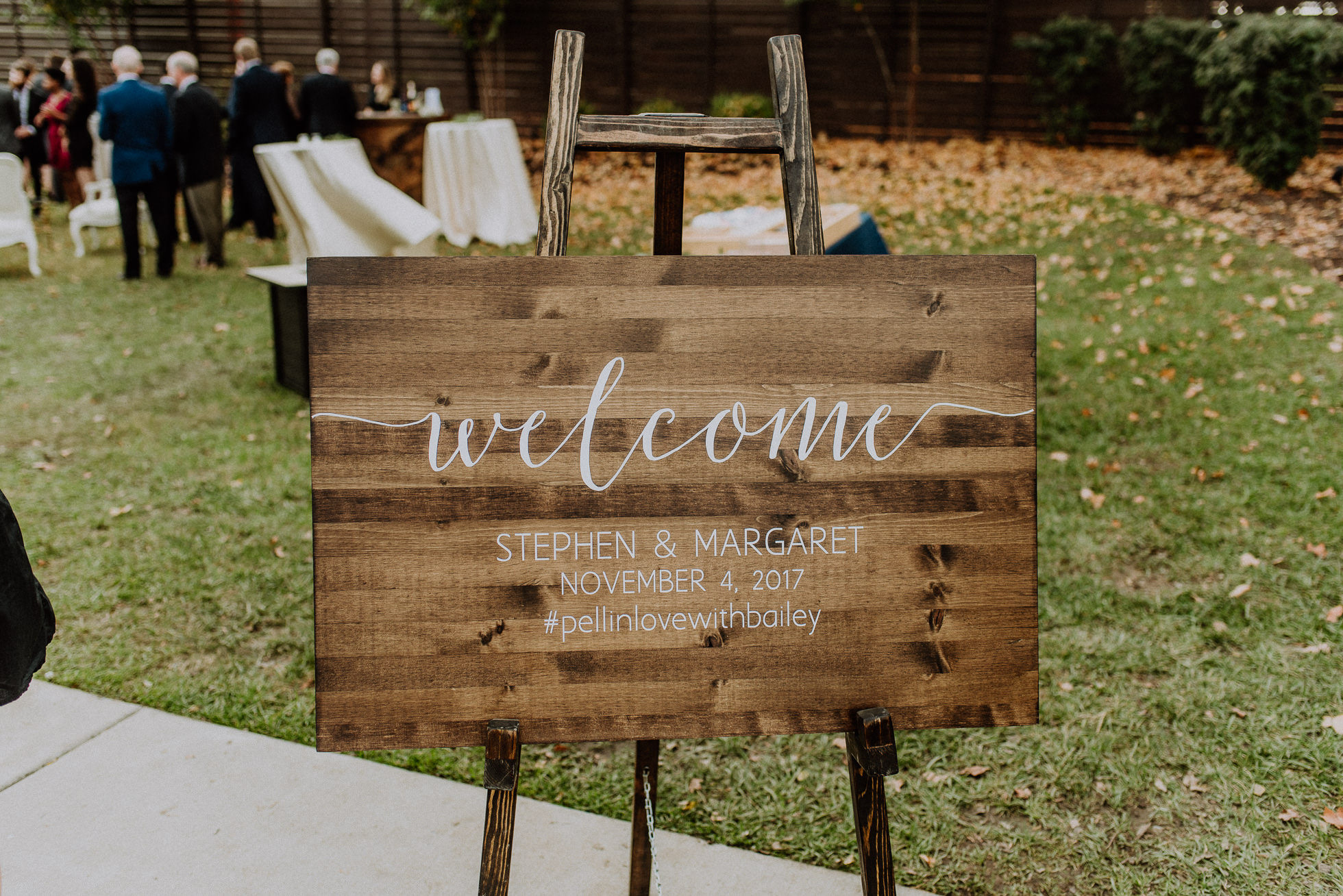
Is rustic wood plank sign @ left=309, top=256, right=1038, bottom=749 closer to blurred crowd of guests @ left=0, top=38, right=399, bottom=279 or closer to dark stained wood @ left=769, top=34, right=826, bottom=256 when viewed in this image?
dark stained wood @ left=769, top=34, right=826, bottom=256

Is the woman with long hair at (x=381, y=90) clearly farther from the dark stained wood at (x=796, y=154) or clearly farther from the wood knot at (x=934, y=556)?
the wood knot at (x=934, y=556)

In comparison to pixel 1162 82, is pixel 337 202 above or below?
below

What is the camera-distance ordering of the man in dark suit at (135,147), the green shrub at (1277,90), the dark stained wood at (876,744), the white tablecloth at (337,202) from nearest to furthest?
the dark stained wood at (876,744) < the white tablecloth at (337,202) < the man in dark suit at (135,147) < the green shrub at (1277,90)

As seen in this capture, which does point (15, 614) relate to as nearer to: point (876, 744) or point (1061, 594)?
point (876, 744)

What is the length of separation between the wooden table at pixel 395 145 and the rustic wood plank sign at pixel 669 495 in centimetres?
865

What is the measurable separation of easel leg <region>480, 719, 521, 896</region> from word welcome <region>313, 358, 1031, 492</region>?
0.39 metres

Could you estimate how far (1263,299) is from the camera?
5781 mm

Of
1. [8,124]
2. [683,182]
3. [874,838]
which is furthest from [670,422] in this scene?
[8,124]

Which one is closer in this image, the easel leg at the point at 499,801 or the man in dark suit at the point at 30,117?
the easel leg at the point at 499,801

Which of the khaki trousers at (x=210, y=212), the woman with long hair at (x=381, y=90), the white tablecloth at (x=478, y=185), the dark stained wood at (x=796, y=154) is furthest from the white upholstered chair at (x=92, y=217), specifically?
the dark stained wood at (x=796, y=154)

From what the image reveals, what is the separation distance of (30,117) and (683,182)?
42.4ft

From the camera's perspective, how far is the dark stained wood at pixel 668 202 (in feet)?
5.69

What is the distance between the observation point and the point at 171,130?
801cm

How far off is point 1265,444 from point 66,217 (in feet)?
39.4
